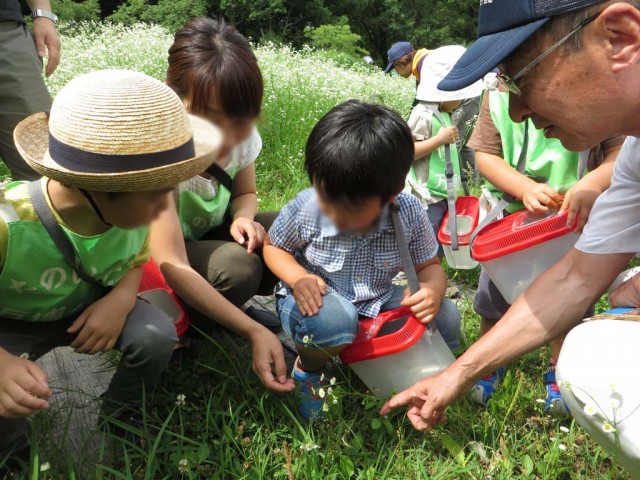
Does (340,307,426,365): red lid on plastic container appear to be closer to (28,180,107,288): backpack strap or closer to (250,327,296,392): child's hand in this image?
(250,327,296,392): child's hand

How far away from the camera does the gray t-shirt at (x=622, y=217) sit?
1745 millimetres

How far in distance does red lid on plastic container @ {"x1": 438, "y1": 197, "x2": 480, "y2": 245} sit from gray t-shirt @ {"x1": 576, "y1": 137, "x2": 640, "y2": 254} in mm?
1064

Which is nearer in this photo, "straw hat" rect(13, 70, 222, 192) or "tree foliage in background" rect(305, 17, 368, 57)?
"straw hat" rect(13, 70, 222, 192)

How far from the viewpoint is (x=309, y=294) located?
199 centimetres

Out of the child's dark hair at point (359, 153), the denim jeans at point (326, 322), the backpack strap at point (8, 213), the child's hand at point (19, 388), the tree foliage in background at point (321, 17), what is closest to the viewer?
the child's hand at point (19, 388)

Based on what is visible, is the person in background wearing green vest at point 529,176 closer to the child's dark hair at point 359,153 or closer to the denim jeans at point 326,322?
the denim jeans at point 326,322

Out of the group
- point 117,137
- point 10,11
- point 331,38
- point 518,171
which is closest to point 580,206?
point 518,171

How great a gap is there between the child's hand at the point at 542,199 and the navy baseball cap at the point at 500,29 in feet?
2.53

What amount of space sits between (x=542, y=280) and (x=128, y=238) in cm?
126

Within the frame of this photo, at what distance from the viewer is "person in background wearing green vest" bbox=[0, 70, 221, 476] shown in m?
1.34

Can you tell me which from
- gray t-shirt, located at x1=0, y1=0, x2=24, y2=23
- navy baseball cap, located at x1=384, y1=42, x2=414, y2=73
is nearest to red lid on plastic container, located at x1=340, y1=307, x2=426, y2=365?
gray t-shirt, located at x1=0, y1=0, x2=24, y2=23

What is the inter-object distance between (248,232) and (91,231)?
0.74 m

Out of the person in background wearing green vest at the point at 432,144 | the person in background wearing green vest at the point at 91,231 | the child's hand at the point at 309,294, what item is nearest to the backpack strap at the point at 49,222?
the person in background wearing green vest at the point at 91,231

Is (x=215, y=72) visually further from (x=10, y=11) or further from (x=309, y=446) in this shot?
(x=309, y=446)
